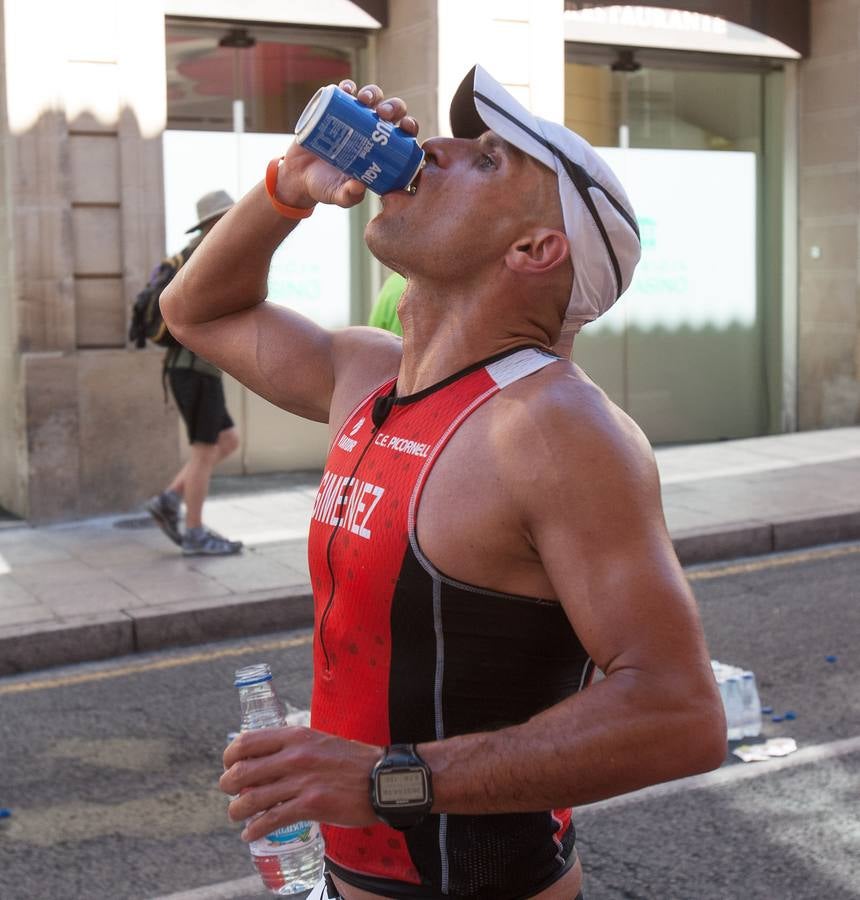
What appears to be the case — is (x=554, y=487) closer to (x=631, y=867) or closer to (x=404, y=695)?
(x=404, y=695)

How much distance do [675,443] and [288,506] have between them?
5.31m

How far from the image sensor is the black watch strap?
1.78 meters

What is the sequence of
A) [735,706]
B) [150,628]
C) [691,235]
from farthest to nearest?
[691,235] < [150,628] < [735,706]

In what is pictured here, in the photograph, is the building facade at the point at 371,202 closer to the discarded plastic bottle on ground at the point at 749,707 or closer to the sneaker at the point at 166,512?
the sneaker at the point at 166,512

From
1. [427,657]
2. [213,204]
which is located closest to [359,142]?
[427,657]

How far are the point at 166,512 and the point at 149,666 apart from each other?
1965 mm

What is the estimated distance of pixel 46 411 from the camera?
9.96 m

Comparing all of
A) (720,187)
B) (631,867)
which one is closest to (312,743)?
(631,867)

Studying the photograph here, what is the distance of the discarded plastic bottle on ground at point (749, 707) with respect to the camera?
5.55 m

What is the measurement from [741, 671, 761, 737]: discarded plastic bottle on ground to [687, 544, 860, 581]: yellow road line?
2934mm

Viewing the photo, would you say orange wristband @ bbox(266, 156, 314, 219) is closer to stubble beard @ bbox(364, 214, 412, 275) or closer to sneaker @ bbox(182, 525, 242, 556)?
stubble beard @ bbox(364, 214, 412, 275)

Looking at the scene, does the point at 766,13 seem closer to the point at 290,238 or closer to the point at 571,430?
the point at 290,238

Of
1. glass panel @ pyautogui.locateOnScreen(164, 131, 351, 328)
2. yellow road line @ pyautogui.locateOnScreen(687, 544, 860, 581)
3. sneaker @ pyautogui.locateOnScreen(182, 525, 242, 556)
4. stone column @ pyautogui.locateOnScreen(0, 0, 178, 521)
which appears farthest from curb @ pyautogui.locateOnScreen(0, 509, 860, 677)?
glass panel @ pyautogui.locateOnScreen(164, 131, 351, 328)

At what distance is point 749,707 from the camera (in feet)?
18.4
